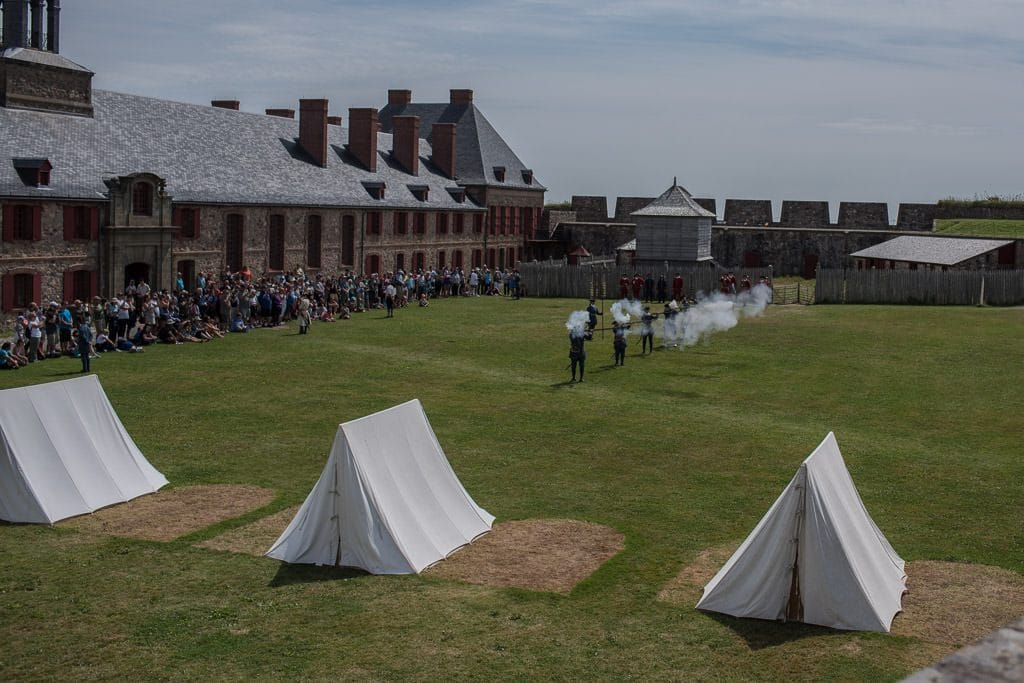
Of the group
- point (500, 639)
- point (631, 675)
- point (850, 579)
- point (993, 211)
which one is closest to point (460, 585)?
point (500, 639)

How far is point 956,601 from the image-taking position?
42.1 feet

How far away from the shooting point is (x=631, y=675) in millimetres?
10859

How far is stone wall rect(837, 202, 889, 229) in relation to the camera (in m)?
65.2

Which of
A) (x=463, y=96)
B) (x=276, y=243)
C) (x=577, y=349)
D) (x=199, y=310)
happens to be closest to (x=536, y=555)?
(x=577, y=349)

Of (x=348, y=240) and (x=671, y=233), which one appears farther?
(x=671, y=233)

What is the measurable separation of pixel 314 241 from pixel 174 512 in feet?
112

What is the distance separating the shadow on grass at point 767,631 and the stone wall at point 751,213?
57.1 metres

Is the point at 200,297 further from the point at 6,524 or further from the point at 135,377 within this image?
the point at 6,524

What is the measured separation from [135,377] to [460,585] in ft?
53.1

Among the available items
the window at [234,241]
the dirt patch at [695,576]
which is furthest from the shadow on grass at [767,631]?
the window at [234,241]

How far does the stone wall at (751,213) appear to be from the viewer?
66.9m

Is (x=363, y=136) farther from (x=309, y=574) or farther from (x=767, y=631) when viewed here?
(x=767, y=631)

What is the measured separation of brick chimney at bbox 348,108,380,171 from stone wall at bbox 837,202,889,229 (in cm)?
2873

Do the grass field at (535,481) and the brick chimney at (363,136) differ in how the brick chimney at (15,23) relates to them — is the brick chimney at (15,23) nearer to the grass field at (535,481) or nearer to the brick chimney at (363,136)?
the grass field at (535,481)
